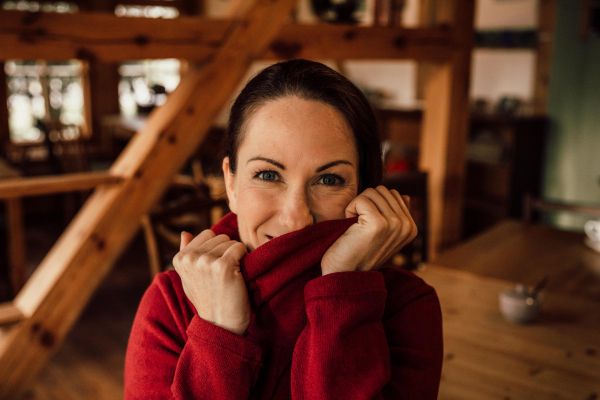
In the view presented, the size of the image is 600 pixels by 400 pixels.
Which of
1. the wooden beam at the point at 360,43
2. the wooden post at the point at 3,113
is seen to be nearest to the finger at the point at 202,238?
the wooden beam at the point at 360,43

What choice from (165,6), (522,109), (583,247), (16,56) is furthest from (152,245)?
(165,6)

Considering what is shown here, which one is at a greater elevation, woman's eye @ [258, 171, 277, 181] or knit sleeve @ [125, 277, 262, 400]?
woman's eye @ [258, 171, 277, 181]

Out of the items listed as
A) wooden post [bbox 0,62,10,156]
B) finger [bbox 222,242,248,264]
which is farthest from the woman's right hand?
wooden post [bbox 0,62,10,156]

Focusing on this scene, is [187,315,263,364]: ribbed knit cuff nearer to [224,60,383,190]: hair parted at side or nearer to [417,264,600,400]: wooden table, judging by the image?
[224,60,383,190]: hair parted at side

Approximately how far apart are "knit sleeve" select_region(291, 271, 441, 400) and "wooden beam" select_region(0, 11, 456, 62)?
151 centimetres

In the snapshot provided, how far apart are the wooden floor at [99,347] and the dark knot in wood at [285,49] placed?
171 centimetres

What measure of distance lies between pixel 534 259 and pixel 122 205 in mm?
1567

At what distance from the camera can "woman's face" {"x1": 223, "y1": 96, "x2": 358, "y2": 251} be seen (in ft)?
2.67

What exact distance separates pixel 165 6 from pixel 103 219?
17.0 feet

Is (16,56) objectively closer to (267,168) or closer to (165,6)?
(267,168)

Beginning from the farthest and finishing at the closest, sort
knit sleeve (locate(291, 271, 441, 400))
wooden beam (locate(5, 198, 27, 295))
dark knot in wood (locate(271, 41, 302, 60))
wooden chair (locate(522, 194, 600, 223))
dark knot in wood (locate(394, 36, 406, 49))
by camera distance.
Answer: wooden beam (locate(5, 198, 27, 295)), dark knot in wood (locate(394, 36, 406, 49)), dark knot in wood (locate(271, 41, 302, 60)), wooden chair (locate(522, 194, 600, 223)), knit sleeve (locate(291, 271, 441, 400))

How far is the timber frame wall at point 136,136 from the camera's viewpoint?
1911 mm

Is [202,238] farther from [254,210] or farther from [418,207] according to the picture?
[418,207]

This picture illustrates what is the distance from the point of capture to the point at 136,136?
2.30 meters
